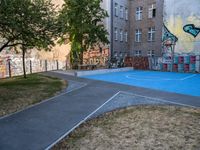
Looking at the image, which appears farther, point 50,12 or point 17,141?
point 50,12

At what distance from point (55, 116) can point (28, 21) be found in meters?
7.24

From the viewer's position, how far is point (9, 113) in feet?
32.1

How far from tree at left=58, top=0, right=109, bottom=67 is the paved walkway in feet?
48.0

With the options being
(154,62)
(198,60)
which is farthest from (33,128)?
(154,62)

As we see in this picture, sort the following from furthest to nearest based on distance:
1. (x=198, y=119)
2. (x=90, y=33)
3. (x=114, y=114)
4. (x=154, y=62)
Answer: (x=154, y=62)
(x=90, y=33)
(x=114, y=114)
(x=198, y=119)

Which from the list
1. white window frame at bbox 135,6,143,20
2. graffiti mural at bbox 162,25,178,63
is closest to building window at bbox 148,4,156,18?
white window frame at bbox 135,6,143,20

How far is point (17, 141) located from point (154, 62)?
28.9m

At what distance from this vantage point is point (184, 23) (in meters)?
29.9

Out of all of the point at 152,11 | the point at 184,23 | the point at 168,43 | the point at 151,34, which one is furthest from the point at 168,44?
the point at 152,11

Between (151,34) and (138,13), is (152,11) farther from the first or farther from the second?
(151,34)

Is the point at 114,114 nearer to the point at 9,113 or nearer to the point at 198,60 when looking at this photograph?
the point at 9,113

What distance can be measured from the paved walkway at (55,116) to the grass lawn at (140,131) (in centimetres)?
65

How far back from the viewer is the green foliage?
40.2ft

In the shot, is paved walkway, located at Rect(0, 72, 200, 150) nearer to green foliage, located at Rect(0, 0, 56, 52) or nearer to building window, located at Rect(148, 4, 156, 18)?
green foliage, located at Rect(0, 0, 56, 52)
